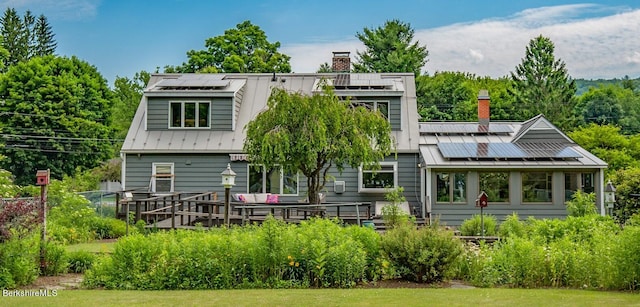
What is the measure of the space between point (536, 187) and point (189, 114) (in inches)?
469

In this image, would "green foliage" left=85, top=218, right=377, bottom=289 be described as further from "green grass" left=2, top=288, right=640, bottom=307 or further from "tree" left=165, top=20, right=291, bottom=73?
"tree" left=165, top=20, right=291, bottom=73

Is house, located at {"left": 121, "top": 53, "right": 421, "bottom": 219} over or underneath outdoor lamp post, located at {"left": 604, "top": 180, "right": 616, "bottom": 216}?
over

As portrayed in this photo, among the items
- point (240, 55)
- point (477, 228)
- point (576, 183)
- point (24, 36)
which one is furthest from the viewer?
point (24, 36)

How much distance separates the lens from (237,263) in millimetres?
9172

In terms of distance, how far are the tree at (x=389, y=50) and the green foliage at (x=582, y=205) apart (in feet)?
70.7

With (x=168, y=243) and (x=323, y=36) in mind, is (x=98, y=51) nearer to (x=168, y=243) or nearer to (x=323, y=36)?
(x=323, y=36)

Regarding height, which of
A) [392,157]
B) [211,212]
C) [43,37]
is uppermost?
[43,37]

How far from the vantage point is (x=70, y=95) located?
117ft

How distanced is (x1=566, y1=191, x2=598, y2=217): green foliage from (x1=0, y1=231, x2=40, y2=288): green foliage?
45.1 feet

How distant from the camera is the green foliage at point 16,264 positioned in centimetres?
891

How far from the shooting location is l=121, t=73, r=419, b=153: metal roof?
67.4ft

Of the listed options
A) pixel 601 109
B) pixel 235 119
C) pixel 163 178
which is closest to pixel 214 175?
pixel 163 178

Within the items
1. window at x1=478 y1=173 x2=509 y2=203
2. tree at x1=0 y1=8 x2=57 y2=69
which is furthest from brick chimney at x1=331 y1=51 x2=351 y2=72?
tree at x1=0 y1=8 x2=57 y2=69

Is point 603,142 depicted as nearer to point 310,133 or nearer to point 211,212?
point 310,133
